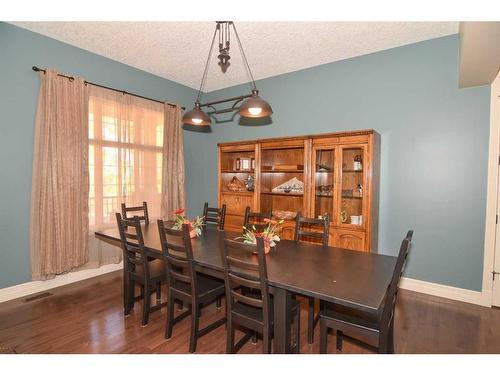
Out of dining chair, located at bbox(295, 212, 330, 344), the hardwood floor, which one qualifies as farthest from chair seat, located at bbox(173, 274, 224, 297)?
dining chair, located at bbox(295, 212, 330, 344)

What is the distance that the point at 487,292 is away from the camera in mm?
2734

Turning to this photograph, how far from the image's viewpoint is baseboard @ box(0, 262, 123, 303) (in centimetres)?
284

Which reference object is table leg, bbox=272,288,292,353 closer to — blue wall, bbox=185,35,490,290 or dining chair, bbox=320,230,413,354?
dining chair, bbox=320,230,413,354

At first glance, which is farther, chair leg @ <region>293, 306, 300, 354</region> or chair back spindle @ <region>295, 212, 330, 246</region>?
chair back spindle @ <region>295, 212, 330, 246</region>

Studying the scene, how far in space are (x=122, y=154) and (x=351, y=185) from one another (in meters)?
3.15

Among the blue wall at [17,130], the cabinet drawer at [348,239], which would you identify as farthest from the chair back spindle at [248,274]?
the blue wall at [17,130]

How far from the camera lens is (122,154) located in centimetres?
371

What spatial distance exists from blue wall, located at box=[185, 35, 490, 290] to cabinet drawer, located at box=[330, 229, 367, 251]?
1.60ft

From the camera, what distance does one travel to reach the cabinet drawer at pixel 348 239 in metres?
3.00

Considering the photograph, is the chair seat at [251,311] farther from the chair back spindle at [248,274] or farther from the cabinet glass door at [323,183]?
the cabinet glass door at [323,183]

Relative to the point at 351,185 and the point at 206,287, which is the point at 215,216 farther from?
the point at 351,185

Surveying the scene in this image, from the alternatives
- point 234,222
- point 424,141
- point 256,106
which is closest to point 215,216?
point 234,222

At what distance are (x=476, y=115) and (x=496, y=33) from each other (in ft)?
3.74

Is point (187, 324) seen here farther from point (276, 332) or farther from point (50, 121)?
point (50, 121)
